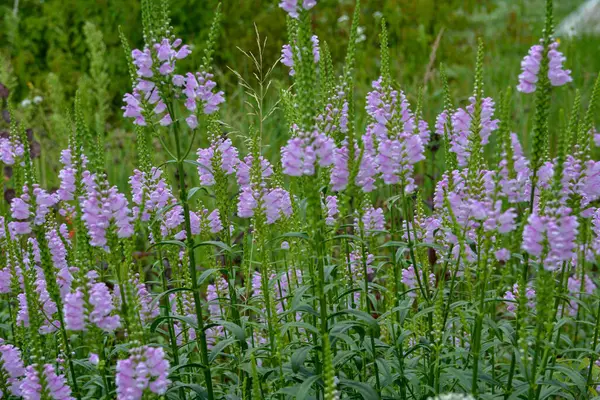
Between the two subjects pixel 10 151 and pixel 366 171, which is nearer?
pixel 366 171

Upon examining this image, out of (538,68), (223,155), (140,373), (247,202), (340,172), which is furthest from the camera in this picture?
(223,155)

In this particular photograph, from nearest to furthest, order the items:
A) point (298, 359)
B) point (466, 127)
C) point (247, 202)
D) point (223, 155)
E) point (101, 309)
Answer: point (101, 309) → point (298, 359) → point (466, 127) → point (247, 202) → point (223, 155)

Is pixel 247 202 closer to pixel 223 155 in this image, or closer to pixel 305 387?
pixel 223 155

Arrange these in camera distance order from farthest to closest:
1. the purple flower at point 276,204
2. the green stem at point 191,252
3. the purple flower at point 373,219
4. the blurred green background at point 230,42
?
the blurred green background at point 230,42 < the purple flower at point 373,219 < the purple flower at point 276,204 < the green stem at point 191,252

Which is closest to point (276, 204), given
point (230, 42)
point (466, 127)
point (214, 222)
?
point (214, 222)

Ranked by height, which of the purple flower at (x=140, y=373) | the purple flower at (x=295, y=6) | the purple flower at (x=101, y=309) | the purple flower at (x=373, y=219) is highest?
the purple flower at (x=295, y=6)

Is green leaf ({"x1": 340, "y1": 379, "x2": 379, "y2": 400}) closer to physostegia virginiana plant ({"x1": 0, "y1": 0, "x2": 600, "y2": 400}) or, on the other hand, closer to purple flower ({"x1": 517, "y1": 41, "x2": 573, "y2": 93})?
physostegia virginiana plant ({"x1": 0, "y1": 0, "x2": 600, "y2": 400})

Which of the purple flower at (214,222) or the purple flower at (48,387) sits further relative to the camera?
the purple flower at (214,222)

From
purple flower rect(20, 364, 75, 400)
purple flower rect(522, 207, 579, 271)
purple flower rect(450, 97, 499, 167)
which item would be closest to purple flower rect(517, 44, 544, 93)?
purple flower rect(450, 97, 499, 167)

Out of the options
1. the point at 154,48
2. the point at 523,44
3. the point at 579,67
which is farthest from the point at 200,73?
the point at 523,44

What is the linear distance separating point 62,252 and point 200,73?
1.06 metres

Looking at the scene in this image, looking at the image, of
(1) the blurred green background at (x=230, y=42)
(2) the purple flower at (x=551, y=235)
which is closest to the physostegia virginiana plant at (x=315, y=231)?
(2) the purple flower at (x=551, y=235)

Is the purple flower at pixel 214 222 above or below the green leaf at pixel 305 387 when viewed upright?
above

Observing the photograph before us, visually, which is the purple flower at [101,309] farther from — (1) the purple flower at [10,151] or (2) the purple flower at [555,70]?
(2) the purple flower at [555,70]
